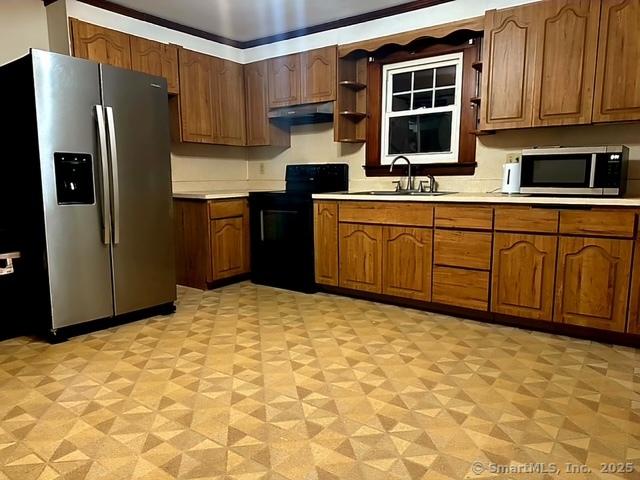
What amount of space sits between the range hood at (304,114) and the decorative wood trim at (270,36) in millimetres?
690

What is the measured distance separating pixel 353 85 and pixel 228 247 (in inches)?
74.7

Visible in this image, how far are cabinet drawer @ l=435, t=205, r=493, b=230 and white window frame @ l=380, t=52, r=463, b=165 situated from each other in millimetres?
744

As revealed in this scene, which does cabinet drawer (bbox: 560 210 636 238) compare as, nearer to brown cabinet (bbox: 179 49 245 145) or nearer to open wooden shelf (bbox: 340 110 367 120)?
open wooden shelf (bbox: 340 110 367 120)

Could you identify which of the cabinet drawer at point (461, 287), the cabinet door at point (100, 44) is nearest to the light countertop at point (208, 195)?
the cabinet door at point (100, 44)

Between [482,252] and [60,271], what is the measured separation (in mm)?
2760

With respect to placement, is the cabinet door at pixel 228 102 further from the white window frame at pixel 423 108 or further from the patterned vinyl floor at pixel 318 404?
the patterned vinyl floor at pixel 318 404

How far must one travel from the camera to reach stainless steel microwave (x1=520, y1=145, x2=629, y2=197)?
107 inches

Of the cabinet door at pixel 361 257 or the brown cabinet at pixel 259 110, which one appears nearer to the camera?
the cabinet door at pixel 361 257

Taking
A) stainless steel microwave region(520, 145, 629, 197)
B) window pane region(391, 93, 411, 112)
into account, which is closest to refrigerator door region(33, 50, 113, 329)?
window pane region(391, 93, 411, 112)

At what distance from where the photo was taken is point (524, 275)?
298 cm

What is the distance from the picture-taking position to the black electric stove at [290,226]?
4043 millimetres

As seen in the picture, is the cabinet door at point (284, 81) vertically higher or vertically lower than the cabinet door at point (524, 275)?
higher

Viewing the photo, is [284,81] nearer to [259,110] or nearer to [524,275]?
[259,110]

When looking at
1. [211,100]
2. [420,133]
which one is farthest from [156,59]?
[420,133]
